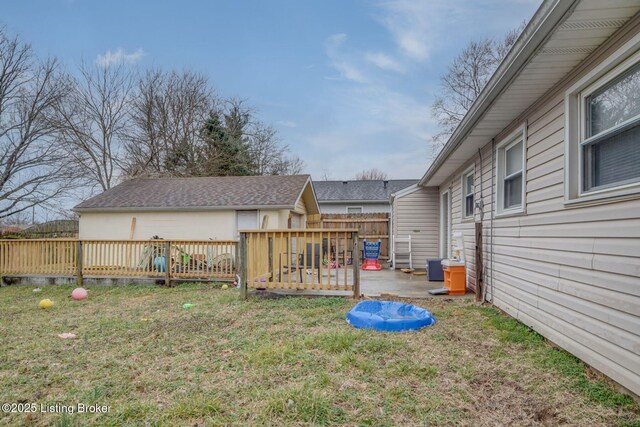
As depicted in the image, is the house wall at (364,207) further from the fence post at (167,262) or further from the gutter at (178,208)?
the fence post at (167,262)

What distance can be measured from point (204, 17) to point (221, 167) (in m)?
9.63

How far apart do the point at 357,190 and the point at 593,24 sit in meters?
20.0

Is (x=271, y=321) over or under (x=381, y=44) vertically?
under

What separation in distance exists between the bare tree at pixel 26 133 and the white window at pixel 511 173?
16415 millimetres

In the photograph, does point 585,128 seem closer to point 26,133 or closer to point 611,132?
point 611,132

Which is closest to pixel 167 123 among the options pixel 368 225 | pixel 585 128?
pixel 368 225

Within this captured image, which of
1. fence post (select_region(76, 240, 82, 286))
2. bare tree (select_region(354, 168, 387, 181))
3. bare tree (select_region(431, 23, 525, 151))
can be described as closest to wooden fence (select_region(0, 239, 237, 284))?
fence post (select_region(76, 240, 82, 286))

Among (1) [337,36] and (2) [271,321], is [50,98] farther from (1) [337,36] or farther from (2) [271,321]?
(2) [271,321]

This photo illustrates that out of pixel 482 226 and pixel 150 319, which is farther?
pixel 482 226

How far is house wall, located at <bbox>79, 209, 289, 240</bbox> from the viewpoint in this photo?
36.0 feet

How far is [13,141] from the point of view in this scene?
13.6 m

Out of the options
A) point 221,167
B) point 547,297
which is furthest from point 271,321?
point 221,167

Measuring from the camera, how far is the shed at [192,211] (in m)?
10.8

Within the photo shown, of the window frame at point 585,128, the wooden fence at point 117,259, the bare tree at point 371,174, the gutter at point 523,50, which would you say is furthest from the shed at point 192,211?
the bare tree at point 371,174
